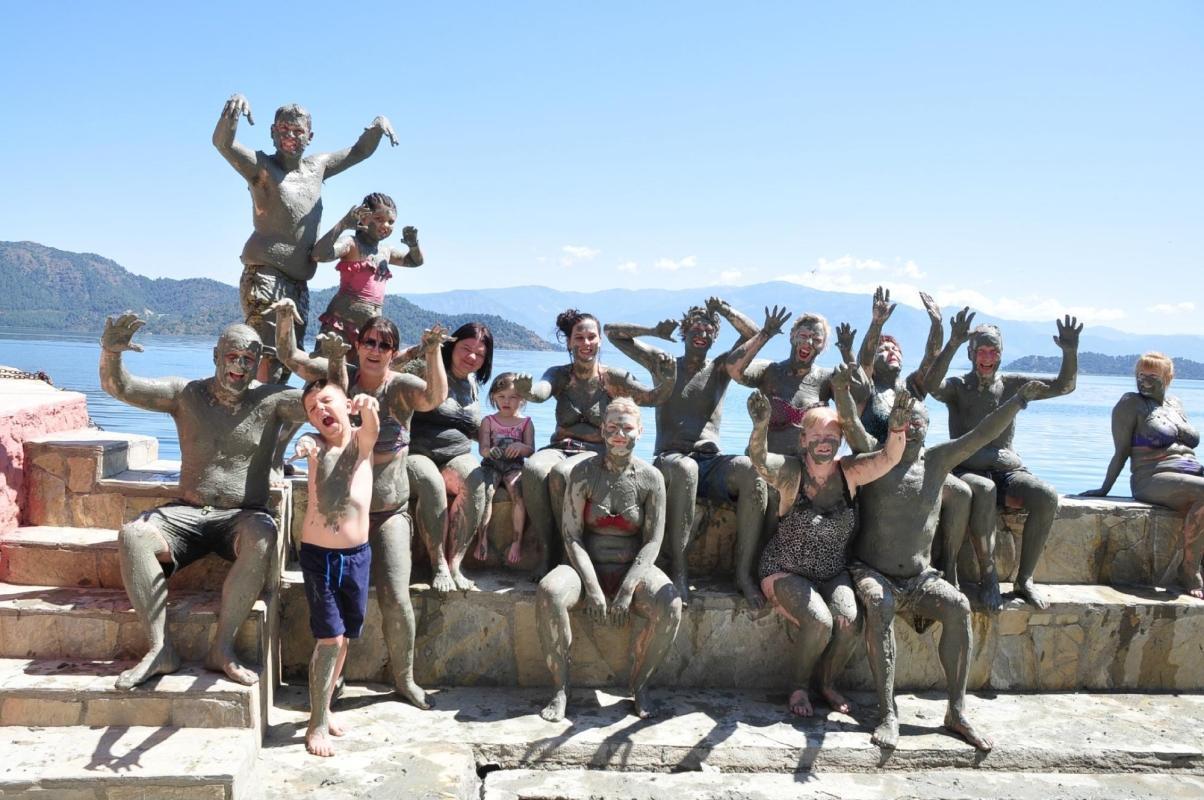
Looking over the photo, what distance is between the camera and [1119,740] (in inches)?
187

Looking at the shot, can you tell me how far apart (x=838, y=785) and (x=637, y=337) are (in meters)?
2.75

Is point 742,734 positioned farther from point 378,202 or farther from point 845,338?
point 378,202

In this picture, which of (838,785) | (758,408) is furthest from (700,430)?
(838,785)

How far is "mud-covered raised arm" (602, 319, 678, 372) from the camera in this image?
17.8 ft

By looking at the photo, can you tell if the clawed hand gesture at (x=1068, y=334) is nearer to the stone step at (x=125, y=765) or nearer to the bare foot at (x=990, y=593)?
the bare foot at (x=990, y=593)

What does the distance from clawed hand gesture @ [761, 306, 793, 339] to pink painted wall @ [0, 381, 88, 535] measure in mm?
4163

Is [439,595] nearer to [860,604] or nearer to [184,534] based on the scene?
[184,534]

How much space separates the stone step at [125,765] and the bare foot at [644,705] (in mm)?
1866

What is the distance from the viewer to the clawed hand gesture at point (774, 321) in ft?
17.6

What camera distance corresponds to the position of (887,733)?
450 centimetres

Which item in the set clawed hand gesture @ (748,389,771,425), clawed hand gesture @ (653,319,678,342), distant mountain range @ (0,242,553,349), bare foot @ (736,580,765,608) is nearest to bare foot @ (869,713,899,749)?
bare foot @ (736,580,765,608)

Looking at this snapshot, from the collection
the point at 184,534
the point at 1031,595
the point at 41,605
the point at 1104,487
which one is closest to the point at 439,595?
the point at 184,534

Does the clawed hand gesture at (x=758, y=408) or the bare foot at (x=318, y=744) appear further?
the clawed hand gesture at (x=758, y=408)

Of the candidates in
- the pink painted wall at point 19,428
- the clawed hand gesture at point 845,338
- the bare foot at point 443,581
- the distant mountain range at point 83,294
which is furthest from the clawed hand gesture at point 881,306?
the distant mountain range at point 83,294
